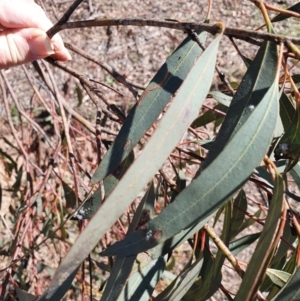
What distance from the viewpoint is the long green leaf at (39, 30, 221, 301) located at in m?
0.55

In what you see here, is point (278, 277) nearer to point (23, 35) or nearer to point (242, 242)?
point (242, 242)

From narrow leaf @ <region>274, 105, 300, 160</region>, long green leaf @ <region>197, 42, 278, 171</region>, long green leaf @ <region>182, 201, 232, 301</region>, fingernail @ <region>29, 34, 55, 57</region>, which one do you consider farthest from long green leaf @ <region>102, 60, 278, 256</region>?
fingernail @ <region>29, 34, 55, 57</region>

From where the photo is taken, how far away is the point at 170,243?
822 millimetres

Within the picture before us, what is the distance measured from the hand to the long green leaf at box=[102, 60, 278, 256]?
1.79ft

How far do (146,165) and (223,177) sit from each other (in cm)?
10

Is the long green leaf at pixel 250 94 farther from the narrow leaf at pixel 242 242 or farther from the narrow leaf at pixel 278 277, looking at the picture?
the narrow leaf at pixel 242 242

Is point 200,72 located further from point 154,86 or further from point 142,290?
point 142,290

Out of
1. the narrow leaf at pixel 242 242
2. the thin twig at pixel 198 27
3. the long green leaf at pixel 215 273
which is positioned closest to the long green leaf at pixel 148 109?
the thin twig at pixel 198 27

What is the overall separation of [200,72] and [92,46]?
246cm

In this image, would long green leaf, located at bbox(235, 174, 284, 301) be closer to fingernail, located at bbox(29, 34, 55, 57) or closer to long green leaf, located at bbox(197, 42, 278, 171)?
long green leaf, located at bbox(197, 42, 278, 171)

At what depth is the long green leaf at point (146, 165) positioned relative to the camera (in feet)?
1.80

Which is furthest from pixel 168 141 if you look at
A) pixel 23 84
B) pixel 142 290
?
pixel 23 84

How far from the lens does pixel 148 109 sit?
81 centimetres

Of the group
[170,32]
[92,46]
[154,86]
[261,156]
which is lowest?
[261,156]
